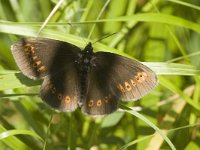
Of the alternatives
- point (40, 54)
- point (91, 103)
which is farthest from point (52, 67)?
point (91, 103)

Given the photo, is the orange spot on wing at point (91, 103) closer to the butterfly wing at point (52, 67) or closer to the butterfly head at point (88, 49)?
the butterfly wing at point (52, 67)

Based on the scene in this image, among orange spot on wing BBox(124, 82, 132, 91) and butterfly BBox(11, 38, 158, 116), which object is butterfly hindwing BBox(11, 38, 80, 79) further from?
orange spot on wing BBox(124, 82, 132, 91)

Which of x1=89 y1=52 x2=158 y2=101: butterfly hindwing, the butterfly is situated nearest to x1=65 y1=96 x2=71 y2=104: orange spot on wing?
the butterfly

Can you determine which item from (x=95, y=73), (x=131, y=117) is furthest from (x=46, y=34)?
(x=131, y=117)

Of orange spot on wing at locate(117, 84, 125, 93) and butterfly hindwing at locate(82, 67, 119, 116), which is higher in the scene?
orange spot on wing at locate(117, 84, 125, 93)

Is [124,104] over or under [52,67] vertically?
under

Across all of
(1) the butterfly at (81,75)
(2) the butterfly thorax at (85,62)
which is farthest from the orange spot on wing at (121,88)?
(2) the butterfly thorax at (85,62)

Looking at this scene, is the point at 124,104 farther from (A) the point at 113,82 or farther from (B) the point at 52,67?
(B) the point at 52,67
